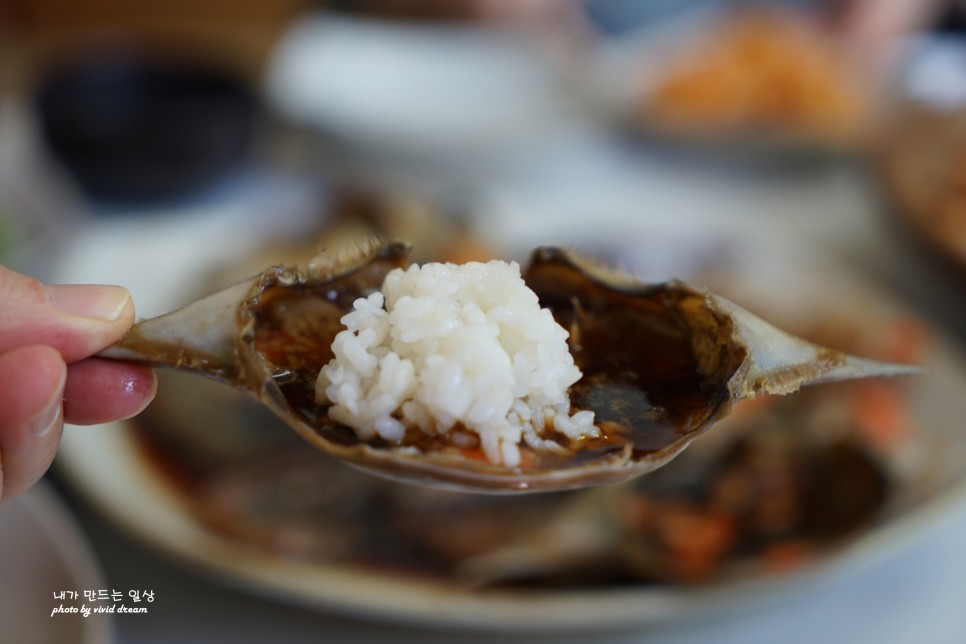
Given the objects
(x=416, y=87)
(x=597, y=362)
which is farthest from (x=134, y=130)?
(x=597, y=362)

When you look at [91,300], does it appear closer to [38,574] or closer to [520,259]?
[38,574]

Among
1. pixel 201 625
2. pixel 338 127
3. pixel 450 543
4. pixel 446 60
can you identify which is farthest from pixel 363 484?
pixel 446 60

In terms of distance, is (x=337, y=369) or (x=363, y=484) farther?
(x=363, y=484)

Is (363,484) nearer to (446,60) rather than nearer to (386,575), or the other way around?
(386,575)

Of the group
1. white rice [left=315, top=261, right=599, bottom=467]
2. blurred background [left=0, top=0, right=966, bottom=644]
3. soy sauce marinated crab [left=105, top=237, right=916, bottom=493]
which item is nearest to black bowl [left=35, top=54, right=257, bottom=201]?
blurred background [left=0, top=0, right=966, bottom=644]

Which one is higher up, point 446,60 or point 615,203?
point 446,60

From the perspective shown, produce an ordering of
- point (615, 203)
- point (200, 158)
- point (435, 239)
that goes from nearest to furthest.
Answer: point (435, 239)
point (200, 158)
point (615, 203)

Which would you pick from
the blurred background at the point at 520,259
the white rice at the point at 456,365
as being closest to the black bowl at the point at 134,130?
the blurred background at the point at 520,259
